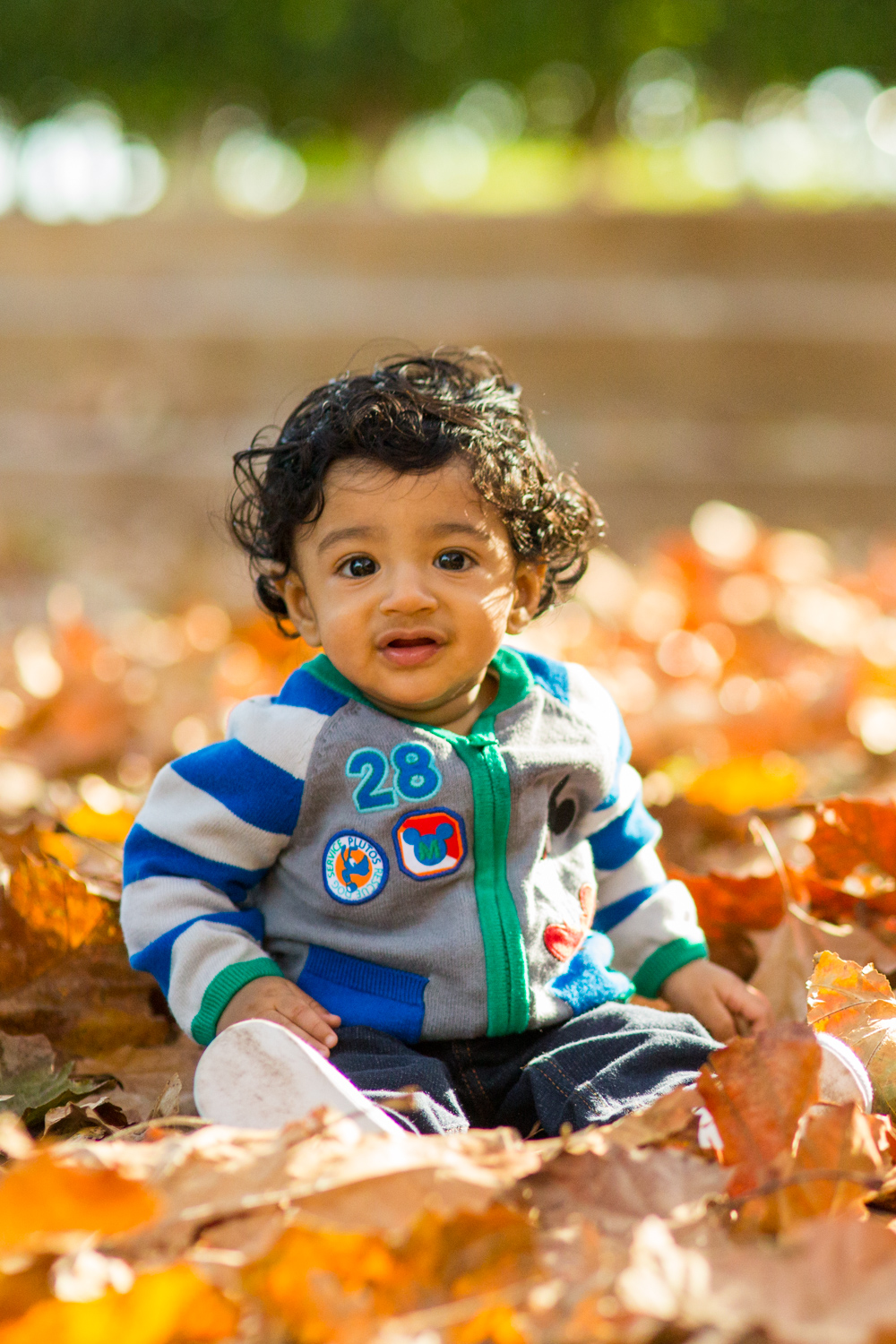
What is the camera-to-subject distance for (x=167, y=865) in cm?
127

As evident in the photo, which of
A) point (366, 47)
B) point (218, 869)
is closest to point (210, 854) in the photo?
point (218, 869)

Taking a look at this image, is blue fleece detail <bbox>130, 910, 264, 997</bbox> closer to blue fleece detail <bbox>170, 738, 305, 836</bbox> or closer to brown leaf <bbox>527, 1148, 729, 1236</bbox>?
blue fleece detail <bbox>170, 738, 305, 836</bbox>

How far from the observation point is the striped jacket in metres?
1.25

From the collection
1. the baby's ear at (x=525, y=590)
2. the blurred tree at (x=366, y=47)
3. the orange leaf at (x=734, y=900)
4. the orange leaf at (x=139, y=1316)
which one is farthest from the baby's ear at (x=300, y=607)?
the blurred tree at (x=366, y=47)

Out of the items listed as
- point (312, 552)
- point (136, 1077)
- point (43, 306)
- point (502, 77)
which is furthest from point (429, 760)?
point (502, 77)

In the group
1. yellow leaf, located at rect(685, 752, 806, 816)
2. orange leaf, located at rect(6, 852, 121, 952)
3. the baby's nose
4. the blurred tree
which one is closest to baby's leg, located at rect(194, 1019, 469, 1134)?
orange leaf, located at rect(6, 852, 121, 952)

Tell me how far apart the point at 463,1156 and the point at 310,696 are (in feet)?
1.88

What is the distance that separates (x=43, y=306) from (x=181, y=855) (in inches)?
200

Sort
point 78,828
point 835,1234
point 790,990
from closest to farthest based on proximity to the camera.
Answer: point 835,1234, point 790,990, point 78,828

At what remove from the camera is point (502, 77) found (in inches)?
337

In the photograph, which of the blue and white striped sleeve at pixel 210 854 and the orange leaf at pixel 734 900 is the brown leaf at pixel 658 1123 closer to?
the blue and white striped sleeve at pixel 210 854

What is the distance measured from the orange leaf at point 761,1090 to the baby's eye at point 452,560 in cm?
59

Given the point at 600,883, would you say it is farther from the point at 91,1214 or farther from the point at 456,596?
the point at 91,1214

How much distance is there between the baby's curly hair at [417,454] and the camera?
134 cm
